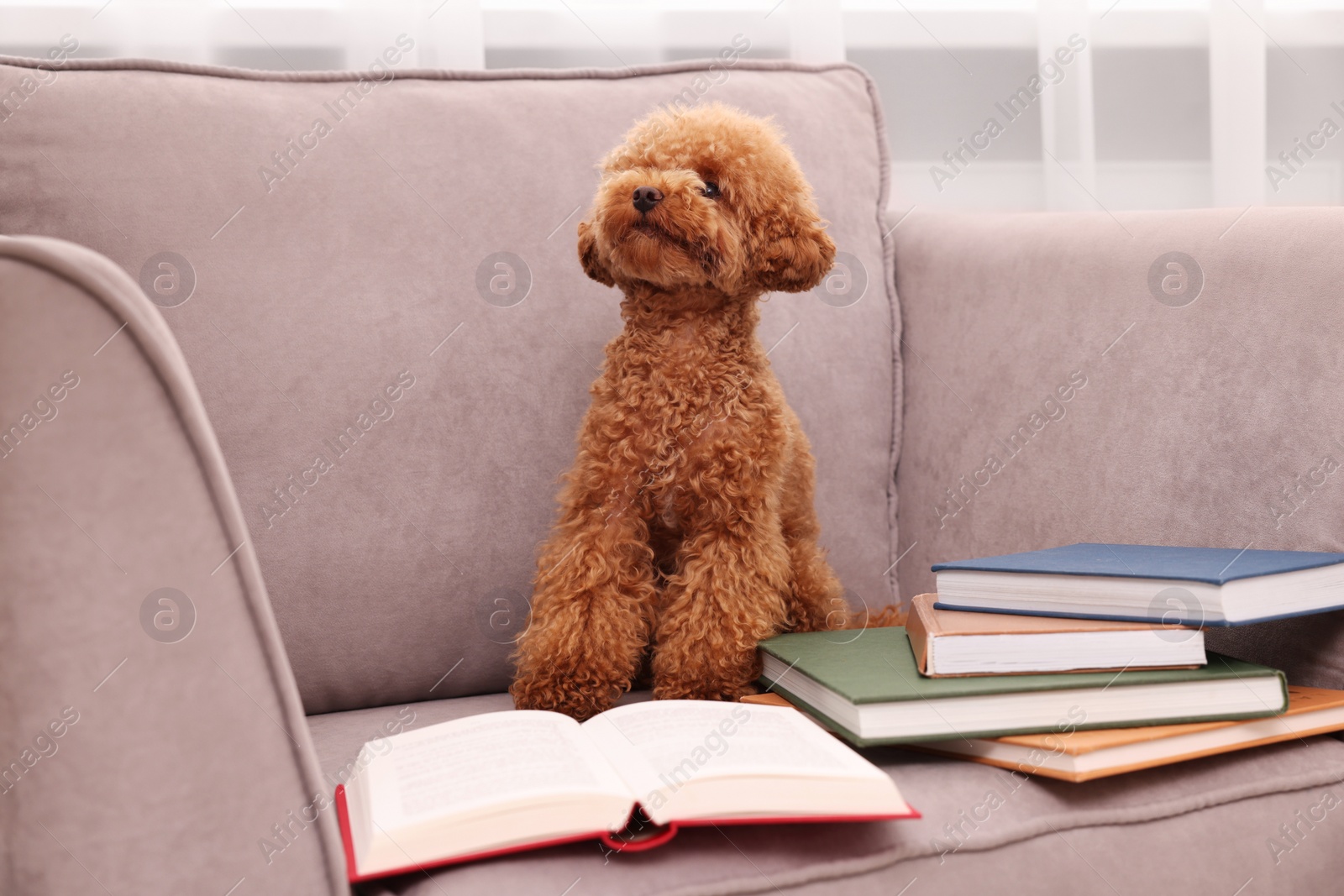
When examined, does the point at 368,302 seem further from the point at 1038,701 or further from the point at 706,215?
the point at 1038,701

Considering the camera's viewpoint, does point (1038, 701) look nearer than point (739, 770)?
No

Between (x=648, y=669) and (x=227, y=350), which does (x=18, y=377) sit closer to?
(x=227, y=350)

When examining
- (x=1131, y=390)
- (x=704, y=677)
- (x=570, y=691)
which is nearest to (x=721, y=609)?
(x=704, y=677)

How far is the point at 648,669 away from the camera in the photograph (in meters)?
1.11

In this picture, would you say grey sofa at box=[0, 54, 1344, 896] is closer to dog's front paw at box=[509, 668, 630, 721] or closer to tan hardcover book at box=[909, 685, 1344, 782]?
tan hardcover book at box=[909, 685, 1344, 782]

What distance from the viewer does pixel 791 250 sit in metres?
0.96

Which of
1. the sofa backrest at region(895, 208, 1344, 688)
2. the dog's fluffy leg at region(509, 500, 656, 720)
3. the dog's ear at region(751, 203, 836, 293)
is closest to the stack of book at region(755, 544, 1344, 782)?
the sofa backrest at region(895, 208, 1344, 688)

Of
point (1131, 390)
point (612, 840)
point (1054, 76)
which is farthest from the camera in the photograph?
point (1054, 76)

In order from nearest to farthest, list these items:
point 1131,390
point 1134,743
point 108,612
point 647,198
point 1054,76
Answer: point 108,612, point 1134,743, point 647,198, point 1131,390, point 1054,76

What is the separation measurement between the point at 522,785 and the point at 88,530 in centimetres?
30

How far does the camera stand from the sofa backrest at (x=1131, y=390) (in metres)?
0.93

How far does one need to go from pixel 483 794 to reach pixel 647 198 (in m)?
0.56

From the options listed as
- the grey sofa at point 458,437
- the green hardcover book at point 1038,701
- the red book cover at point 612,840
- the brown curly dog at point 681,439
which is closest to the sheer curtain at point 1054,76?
the grey sofa at point 458,437

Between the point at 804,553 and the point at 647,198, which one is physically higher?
the point at 647,198
